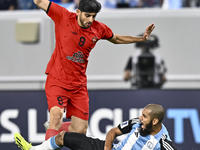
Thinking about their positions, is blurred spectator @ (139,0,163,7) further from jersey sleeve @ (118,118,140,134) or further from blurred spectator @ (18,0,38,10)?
jersey sleeve @ (118,118,140,134)

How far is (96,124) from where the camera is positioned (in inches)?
281

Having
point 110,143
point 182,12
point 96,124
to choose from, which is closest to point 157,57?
point 182,12

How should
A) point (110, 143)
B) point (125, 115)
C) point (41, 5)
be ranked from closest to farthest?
point (110, 143) < point (41, 5) < point (125, 115)

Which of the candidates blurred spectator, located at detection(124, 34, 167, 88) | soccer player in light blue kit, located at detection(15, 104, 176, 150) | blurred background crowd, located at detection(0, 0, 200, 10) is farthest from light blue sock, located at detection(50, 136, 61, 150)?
blurred background crowd, located at detection(0, 0, 200, 10)

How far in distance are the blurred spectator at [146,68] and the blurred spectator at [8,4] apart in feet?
7.59

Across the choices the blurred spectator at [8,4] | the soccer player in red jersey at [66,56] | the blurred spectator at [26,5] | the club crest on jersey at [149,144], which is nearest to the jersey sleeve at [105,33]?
the soccer player in red jersey at [66,56]

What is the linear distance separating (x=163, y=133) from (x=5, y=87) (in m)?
3.74

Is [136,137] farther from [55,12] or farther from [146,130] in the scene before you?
[55,12]

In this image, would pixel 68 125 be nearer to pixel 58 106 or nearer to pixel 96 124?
pixel 58 106

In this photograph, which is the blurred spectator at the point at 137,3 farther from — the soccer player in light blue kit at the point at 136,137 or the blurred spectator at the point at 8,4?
the soccer player in light blue kit at the point at 136,137

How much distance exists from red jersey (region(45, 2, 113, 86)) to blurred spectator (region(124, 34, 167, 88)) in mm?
2308

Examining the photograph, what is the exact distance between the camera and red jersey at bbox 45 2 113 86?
515cm

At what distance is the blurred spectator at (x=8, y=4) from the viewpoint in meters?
7.82

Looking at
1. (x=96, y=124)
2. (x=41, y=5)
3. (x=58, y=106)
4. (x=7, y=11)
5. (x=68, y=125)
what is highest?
(x=41, y=5)
